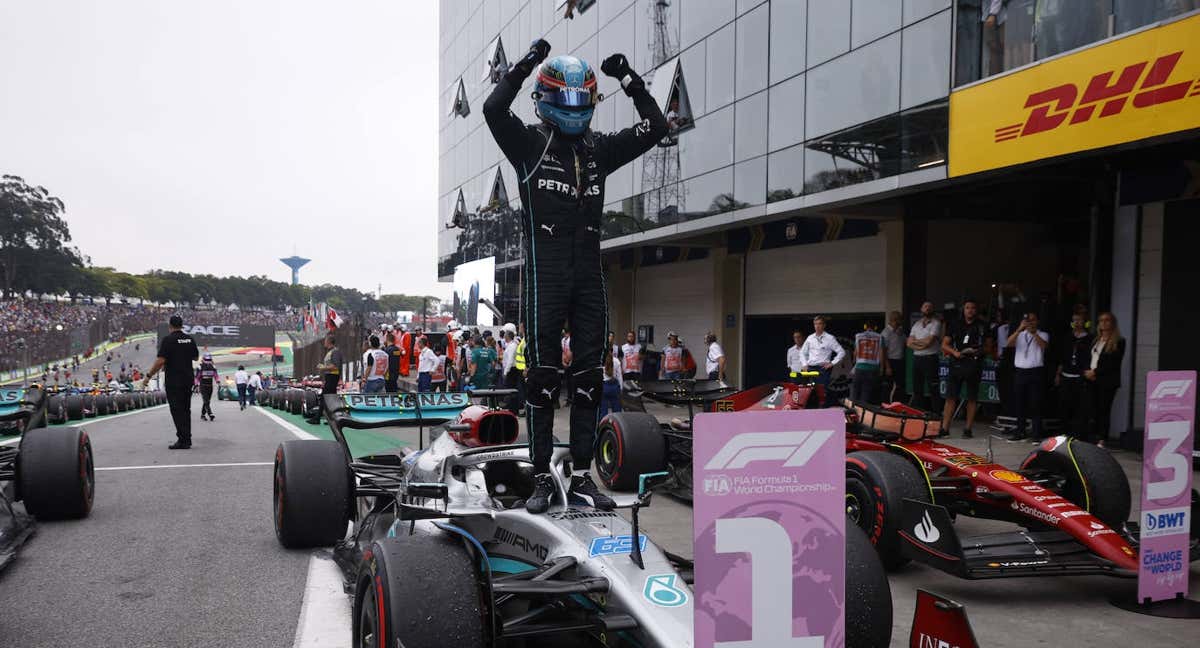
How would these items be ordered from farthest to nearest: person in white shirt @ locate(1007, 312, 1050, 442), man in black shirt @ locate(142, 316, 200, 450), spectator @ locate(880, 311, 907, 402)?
spectator @ locate(880, 311, 907, 402), person in white shirt @ locate(1007, 312, 1050, 442), man in black shirt @ locate(142, 316, 200, 450)

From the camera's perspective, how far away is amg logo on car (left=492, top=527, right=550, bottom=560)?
3180 millimetres

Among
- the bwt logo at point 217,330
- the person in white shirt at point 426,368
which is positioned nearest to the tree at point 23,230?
the bwt logo at point 217,330

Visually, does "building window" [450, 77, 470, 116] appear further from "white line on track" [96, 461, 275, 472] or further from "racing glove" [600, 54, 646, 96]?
"racing glove" [600, 54, 646, 96]

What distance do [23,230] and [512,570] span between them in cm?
10093

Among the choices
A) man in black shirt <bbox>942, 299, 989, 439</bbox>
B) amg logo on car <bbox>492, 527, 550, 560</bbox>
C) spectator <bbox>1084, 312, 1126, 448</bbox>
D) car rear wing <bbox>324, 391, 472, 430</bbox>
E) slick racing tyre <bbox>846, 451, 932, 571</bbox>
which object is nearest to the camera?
amg logo on car <bbox>492, 527, 550, 560</bbox>

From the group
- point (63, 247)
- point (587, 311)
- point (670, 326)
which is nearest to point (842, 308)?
point (670, 326)

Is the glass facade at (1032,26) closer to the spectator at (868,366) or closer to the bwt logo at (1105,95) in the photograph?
the bwt logo at (1105,95)

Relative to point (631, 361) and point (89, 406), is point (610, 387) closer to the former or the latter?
point (631, 361)

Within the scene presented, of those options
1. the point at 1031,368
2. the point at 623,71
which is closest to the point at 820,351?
the point at 1031,368

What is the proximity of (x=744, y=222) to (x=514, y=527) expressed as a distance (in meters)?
14.3

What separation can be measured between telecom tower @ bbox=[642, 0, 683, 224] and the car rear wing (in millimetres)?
14165

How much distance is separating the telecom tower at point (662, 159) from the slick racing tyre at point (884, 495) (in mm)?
14356

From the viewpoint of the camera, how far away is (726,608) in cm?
213

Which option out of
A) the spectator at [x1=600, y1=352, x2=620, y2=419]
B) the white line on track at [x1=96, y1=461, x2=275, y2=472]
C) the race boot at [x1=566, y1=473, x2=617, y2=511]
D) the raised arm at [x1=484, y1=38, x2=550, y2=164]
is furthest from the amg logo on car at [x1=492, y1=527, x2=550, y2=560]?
the spectator at [x1=600, y1=352, x2=620, y2=419]
